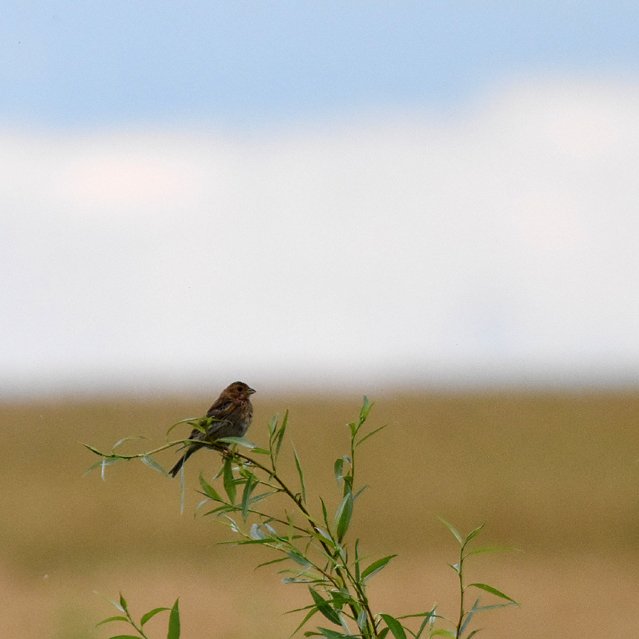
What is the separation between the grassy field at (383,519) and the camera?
18.3 metres

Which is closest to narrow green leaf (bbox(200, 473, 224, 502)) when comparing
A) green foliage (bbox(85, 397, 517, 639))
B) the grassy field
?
green foliage (bbox(85, 397, 517, 639))

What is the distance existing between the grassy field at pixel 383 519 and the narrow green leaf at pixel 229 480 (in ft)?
6.47

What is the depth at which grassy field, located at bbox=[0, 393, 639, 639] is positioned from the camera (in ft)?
60.0

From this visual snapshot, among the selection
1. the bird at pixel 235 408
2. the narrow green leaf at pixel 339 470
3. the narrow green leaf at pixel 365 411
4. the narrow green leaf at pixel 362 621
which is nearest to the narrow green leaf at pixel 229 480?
the narrow green leaf at pixel 339 470

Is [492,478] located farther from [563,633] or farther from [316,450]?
[563,633]

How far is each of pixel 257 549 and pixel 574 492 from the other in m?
10.1

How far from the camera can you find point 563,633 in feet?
56.6

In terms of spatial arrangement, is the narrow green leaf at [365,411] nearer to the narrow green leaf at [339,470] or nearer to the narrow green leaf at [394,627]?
the narrow green leaf at [339,470]

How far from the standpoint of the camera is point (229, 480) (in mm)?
4043

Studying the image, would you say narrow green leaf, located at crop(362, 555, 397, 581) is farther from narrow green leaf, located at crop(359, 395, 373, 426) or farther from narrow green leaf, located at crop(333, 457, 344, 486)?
narrow green leaf, located at crop(359, 395, 373, 426)

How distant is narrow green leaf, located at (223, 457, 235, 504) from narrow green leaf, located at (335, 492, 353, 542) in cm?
37

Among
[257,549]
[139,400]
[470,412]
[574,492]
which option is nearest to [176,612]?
[257,549]

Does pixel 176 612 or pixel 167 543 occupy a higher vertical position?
pixel 176 612

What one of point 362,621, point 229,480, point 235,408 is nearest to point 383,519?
point 235,408
